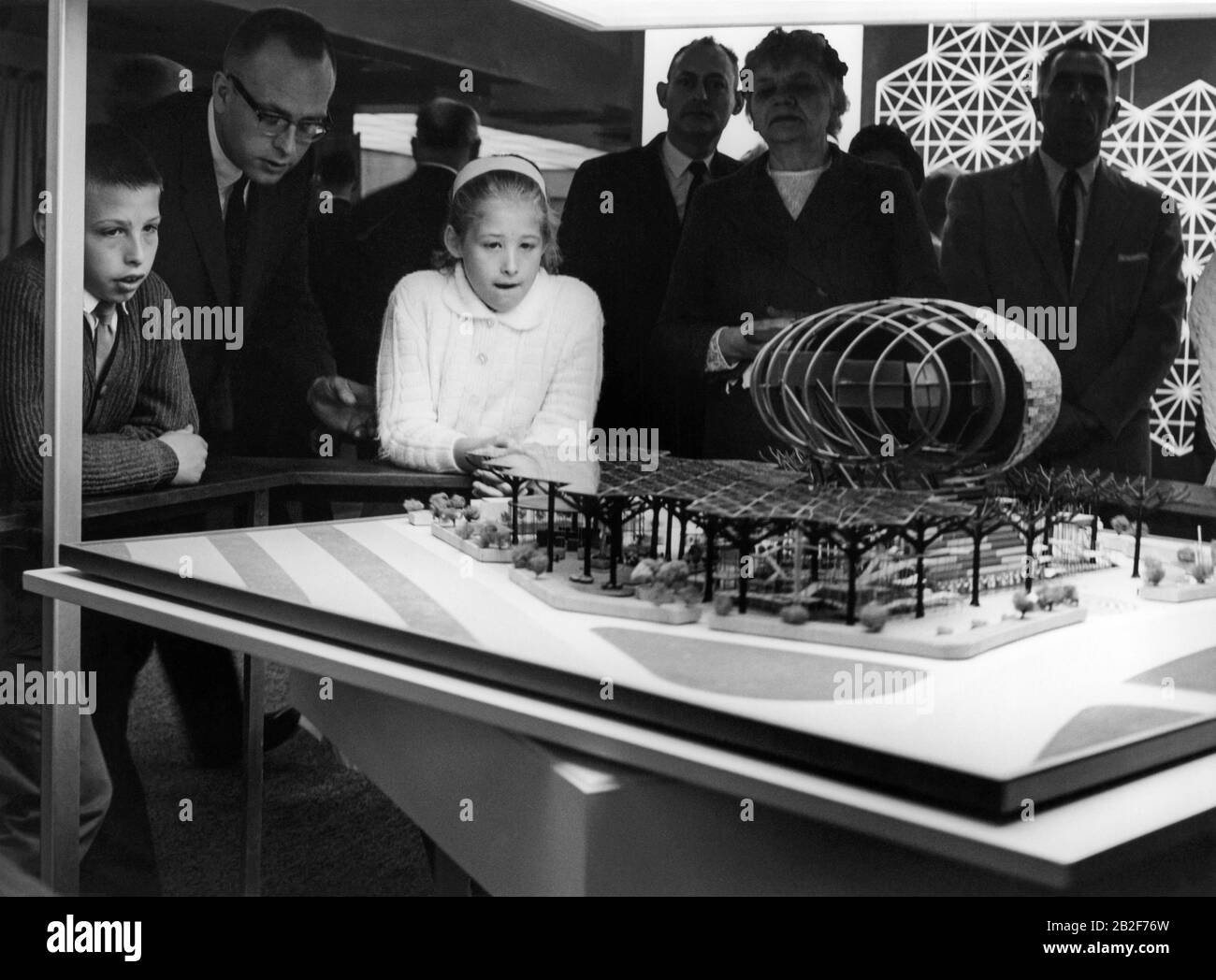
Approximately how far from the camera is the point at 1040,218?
6406mm

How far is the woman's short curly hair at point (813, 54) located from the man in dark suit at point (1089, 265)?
797mm

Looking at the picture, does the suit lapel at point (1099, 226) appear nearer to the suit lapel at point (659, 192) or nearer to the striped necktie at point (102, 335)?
the suit lapel at point (659, 192)

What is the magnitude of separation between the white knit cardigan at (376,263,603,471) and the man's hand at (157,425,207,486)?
A: 3.03 feet

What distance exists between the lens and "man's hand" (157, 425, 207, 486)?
19.6 feet

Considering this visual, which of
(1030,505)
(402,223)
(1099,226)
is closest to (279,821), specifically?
(402,223)

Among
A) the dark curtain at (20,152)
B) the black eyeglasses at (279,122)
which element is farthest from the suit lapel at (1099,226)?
the dark curtain at (20,152)

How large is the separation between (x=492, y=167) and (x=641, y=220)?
0.78 meters

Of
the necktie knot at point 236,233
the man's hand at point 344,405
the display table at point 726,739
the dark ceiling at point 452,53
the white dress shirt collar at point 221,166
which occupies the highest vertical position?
the dark ceiling at point 452,53

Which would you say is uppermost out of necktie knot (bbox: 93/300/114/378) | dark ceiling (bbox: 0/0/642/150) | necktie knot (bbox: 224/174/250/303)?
dark ceiling (bbox: 0/0/642/150)

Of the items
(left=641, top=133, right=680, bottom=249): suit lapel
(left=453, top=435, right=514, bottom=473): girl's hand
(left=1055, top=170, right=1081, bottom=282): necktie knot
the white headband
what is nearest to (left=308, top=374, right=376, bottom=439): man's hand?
(left=453, top=435, right=514, bottom=473): girl's hand

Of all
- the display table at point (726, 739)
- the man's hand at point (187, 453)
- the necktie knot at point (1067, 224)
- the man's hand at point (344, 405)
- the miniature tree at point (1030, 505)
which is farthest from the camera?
the man's hand at point (344, 405)

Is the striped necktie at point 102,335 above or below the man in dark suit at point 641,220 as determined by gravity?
below

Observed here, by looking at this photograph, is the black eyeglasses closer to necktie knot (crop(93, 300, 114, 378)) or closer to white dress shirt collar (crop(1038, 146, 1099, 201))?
necktie knot (crop(93, 300, 114, 378))

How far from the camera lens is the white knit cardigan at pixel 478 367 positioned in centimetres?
667
